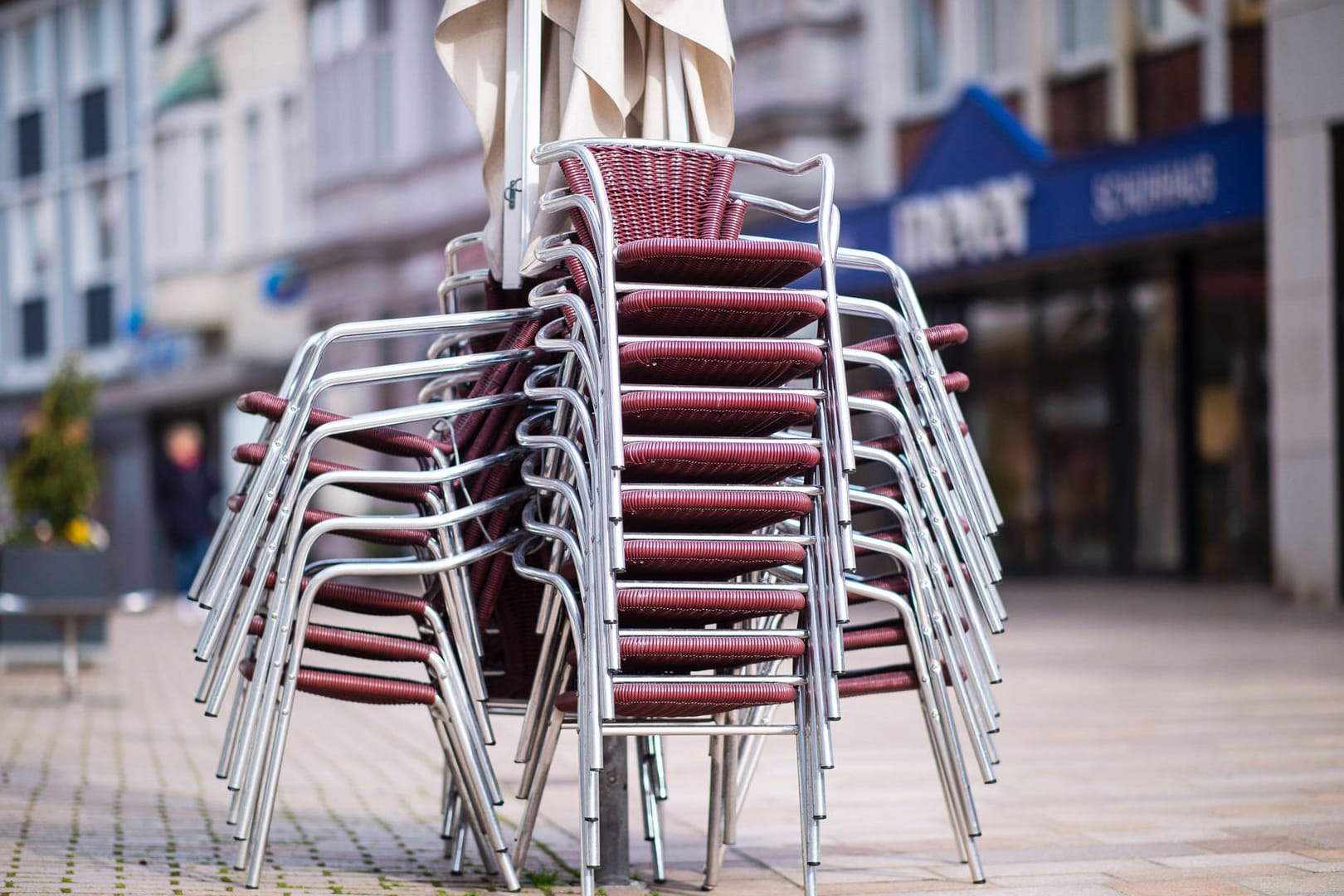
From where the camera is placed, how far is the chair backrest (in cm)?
438

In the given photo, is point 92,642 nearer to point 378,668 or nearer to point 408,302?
point 378,668

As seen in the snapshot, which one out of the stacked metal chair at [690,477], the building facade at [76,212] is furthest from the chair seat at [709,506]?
the building facade at [76,212]

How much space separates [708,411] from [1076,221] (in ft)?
45.9

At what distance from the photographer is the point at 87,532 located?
11.9 m

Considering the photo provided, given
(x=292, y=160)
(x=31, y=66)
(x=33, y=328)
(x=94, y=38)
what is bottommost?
(x=33, y=328)

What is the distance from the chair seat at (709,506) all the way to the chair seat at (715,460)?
0.06 meters

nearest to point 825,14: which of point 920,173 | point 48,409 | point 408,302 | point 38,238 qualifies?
point 920,173

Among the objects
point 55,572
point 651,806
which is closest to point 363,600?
point 651,806

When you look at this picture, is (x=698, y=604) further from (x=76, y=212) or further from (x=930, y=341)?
(x=76, y=212)

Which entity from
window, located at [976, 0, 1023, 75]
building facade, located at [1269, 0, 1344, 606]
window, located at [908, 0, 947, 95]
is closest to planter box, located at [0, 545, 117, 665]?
building facade, located at [1269, 0, 1344, 606]

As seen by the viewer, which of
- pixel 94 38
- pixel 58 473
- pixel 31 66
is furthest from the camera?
pixel 31 66

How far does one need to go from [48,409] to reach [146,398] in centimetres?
1928

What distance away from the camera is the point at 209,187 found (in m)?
30.9

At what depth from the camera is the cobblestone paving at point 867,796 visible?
15.3 ft
